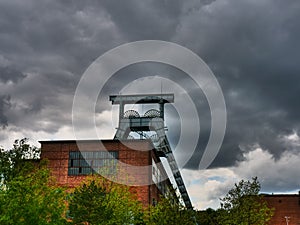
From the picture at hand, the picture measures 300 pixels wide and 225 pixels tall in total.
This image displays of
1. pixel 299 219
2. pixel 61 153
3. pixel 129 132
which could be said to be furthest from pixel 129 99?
pixel 299 219

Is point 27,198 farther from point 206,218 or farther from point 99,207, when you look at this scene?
point 206,218

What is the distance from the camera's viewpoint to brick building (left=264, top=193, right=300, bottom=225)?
65.2 meters

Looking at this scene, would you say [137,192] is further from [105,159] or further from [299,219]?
[299,219]

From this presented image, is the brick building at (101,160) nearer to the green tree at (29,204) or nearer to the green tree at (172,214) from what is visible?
the green tree at (172,214)

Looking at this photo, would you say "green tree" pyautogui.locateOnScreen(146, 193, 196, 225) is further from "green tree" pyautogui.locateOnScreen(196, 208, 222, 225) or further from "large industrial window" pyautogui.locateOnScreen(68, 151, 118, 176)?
"large industrial window" pyautogui.locateOnScreen(68, 151, 118, 176)

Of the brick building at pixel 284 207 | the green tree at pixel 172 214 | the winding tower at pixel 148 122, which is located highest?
the winding tower at pixel 148 122

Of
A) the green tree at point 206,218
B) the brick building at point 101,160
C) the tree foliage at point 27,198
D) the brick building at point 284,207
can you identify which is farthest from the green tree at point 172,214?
the brick building at point 284,207

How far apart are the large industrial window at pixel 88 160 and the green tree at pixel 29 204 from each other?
17905 mm

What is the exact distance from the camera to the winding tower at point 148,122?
56469 mm

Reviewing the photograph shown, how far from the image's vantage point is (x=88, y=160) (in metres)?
51.2

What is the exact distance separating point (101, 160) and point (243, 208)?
21979 mm

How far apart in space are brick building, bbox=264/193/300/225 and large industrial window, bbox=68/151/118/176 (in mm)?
28951

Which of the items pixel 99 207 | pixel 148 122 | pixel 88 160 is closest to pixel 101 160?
pixel 88 160

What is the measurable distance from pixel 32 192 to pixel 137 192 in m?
21.3
